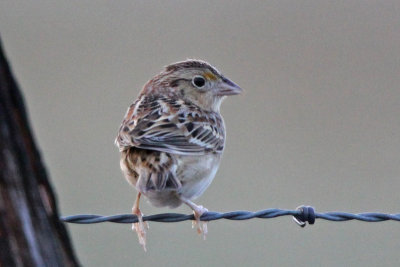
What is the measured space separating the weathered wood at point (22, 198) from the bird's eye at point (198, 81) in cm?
500

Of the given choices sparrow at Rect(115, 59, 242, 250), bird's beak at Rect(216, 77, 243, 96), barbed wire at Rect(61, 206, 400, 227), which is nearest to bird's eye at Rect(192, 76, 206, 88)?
sparrow at Rect(115, 59, 242, 250)

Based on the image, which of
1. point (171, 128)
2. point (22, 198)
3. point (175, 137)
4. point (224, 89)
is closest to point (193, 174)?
point (175, 137)

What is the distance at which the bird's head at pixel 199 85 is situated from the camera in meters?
7.57

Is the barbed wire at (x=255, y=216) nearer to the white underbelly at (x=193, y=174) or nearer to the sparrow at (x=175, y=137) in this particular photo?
the sparrow at (x=175, y=137)

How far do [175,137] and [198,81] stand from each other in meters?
1.44

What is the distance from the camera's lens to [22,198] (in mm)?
2557

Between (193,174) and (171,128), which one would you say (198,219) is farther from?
(171,128)

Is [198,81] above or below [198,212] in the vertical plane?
above

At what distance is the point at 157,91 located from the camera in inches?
302

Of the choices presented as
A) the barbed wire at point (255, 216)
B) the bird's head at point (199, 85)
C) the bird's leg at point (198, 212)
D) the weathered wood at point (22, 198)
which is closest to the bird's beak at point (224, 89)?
the bird's head at point (199, 85)

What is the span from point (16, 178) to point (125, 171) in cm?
368

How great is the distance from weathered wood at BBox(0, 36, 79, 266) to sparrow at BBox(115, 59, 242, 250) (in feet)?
9.21

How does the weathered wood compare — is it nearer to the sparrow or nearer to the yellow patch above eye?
the sparrow

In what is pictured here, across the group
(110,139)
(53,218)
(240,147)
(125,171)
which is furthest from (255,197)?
(53,218)
